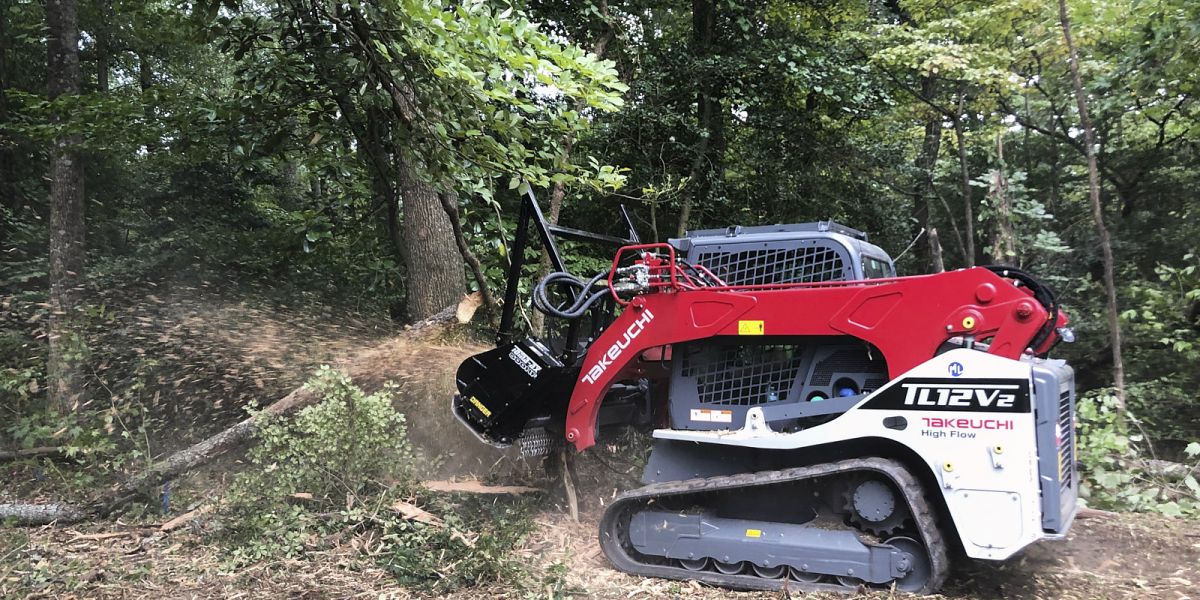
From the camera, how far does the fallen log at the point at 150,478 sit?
4863mm

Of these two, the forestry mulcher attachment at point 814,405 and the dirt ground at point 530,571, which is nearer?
the forestry mulcher attachment at point 814,405

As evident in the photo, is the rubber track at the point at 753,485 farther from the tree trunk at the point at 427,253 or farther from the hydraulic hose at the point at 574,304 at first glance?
the tree trunk at the point at 427,253

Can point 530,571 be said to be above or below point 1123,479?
below

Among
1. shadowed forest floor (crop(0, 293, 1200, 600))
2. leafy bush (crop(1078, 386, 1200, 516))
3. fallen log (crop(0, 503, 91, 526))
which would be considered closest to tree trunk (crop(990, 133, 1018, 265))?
leafy bush (crop(1078, 386, 1200, 516))

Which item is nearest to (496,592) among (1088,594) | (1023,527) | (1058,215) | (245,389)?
(1023,527)

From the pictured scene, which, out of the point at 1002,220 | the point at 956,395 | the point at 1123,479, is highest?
the point at 1002,220

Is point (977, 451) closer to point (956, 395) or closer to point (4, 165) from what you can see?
point (956, 395)

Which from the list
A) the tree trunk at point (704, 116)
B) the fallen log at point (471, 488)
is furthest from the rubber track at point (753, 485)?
the tree trunk at point (704, 116)

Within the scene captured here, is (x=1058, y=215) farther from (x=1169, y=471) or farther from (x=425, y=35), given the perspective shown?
(x=425, y=35)

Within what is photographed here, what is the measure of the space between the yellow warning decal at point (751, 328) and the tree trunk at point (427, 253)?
356 centimetres

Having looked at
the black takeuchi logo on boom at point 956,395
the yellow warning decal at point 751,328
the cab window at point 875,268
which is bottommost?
the black takeuchi logo on boom at point 956,395

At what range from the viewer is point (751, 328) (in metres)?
→ 3.89

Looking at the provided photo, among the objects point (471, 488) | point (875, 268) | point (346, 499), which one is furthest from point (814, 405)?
point (346, 499)

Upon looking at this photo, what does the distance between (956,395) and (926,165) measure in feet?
33.3
